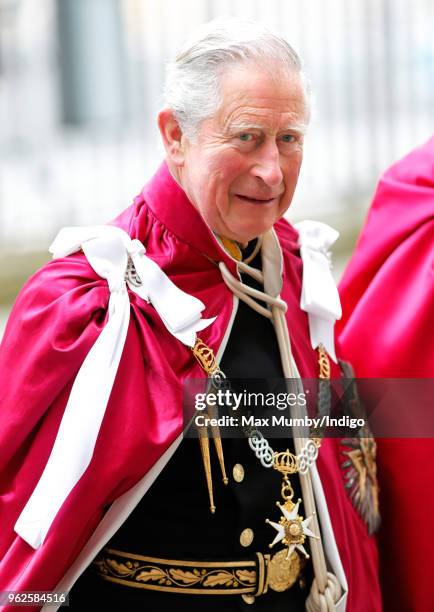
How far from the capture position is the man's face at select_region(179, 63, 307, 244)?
1.41 meters

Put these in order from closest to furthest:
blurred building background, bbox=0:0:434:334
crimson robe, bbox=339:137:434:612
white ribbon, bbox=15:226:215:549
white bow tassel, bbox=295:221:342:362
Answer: white ribbon, bbox=15:226:215:549, white bow tassel, bbox=295:221:342:362, crimson robe, bbox=339:137:434:612, blurred building background, bbox=0:0:434:334

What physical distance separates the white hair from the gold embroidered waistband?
2.01 ft

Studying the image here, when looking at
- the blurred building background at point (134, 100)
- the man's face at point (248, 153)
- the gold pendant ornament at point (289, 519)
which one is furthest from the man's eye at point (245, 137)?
the blurred building background at point (134, 100)

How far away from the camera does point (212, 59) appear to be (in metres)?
1.42

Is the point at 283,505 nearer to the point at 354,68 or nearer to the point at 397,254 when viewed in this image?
the point at 397,254

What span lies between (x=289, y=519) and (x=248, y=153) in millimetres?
541

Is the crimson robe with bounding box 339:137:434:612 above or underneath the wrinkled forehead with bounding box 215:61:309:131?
underneath

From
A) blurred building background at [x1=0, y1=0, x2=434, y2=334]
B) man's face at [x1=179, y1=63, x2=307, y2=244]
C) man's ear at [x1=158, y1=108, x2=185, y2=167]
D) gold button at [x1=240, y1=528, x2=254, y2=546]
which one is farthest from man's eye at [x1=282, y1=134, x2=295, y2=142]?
blurred building background at [x1=0, y1=0, x2=434, y2=334]

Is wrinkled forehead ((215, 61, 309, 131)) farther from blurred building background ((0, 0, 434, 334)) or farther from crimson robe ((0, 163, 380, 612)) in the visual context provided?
blurred building background ((0, 0, 434, 334))

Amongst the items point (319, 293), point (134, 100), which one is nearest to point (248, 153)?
point (319, 293)

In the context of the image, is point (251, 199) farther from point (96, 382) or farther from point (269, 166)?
point (96, 382)

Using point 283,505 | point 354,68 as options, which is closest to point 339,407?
point 283,505

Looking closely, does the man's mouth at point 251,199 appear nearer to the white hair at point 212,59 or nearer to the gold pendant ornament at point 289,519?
the white hair at point 212,59

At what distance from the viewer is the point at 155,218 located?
154 cm
